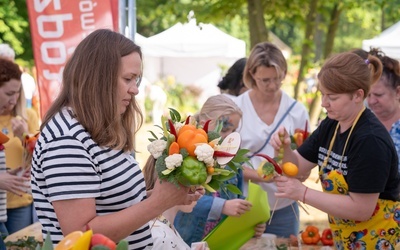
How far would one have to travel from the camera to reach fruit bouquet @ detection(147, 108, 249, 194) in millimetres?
2201

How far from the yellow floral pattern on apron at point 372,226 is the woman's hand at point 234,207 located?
53 cm

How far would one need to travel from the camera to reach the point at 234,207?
3.40 meters

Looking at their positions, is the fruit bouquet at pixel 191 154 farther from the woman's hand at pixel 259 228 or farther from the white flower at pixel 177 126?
the woman's hand at pixel 259 228

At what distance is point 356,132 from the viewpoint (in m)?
2.89

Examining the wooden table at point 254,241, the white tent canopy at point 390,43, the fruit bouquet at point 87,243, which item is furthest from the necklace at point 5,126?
the white tent canopy at point 390,43

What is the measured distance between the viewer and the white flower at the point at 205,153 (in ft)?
7.33

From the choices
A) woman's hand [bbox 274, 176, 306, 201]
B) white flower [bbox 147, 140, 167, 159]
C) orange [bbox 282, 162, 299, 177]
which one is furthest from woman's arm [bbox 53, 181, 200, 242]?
orange [bbox 282, 162, 299, 177]

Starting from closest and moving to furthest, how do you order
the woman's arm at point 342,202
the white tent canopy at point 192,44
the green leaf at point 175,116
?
the green leaf at point 175,116 → the woman's arm at point 342,202 → the white tent canopy at point 192,44

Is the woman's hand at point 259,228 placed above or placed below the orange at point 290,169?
below

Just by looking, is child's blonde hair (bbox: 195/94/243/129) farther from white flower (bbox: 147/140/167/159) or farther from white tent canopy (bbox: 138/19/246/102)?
white tent canopy (bbox: 138/19/246/102)

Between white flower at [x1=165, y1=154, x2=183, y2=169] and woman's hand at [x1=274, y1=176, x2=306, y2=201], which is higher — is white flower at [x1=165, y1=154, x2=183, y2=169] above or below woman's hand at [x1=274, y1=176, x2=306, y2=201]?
above

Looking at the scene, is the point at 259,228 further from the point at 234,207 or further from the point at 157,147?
the point at 157,147

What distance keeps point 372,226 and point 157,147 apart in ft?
4.04

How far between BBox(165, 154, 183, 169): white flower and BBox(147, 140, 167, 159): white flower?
80 mm
